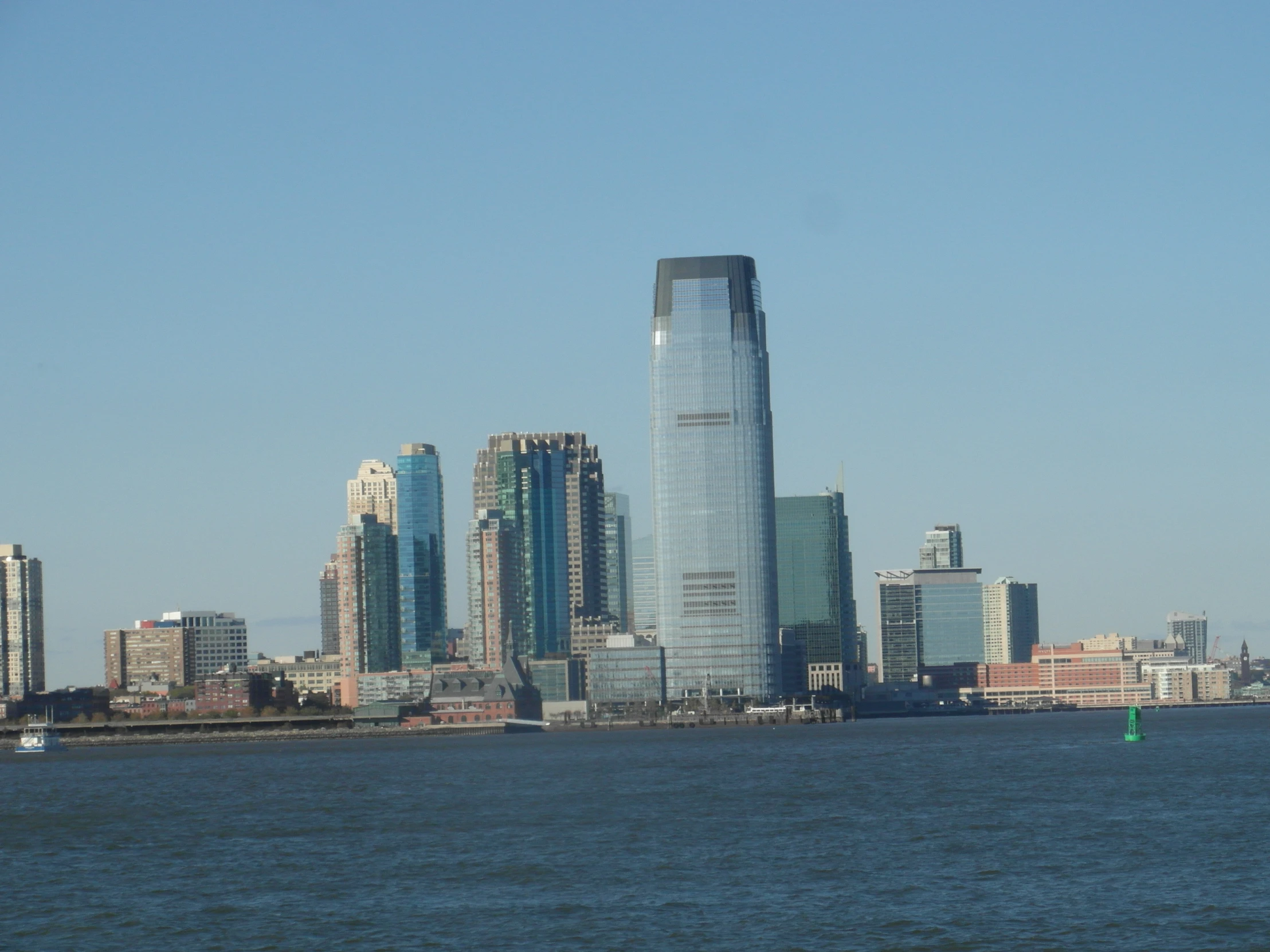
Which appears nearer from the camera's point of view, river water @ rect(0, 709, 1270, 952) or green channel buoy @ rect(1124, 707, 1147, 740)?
river water @ rect(0, 709, 1270, 952)

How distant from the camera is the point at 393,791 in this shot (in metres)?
105

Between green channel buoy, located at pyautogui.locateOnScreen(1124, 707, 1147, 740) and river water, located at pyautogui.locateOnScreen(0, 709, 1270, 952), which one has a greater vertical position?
river water, located at pyautogui.locateOnScreen(0, 709, 1270, 952)

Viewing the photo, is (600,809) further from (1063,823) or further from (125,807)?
(125,807)

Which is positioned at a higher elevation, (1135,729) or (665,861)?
(665,861)

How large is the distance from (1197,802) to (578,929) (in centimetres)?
4112

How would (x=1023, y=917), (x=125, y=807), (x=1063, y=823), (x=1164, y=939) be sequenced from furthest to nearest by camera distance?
(x=125, y=807), (x=1063, y=823), (x=1023, y=917), (x=1164, y=939)

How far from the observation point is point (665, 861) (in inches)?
2525

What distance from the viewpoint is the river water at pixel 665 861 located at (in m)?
50.2

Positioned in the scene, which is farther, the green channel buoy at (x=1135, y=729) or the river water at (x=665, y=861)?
the green channel buoy at (x=1135, y=729)

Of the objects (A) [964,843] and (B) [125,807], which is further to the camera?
(B) [125,807]

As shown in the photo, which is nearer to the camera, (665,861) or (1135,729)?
(665,861)

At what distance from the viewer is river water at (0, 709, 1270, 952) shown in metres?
50.2

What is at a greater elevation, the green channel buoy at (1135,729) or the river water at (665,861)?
the river water at (665,861)

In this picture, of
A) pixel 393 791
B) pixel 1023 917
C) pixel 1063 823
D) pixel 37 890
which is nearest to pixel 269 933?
pixel 37 890
